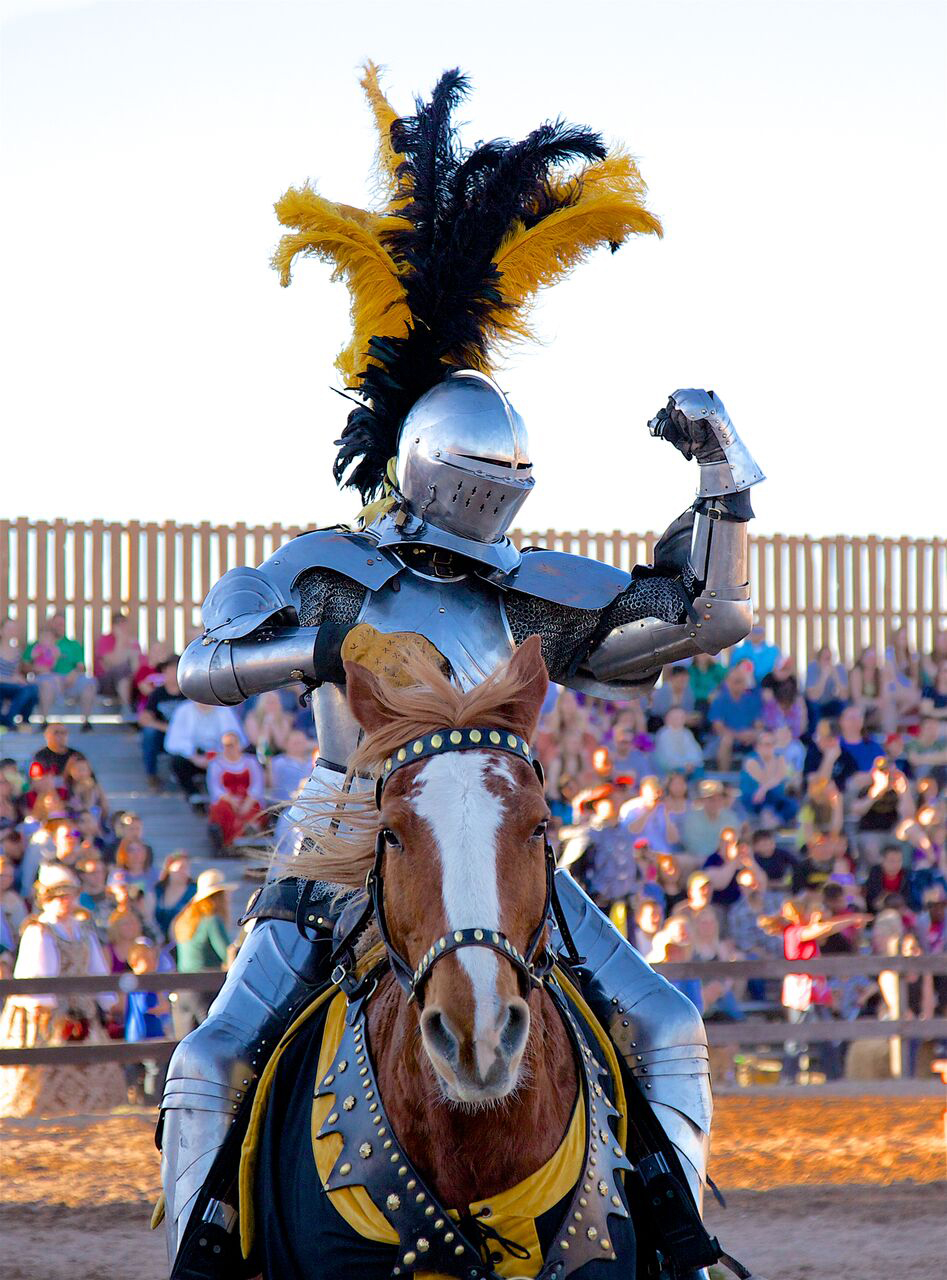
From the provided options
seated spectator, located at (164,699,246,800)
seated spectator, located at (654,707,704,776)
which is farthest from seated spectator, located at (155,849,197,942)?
seated spectator, located at (654,707,704,776)

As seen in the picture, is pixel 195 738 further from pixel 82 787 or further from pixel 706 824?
pixel 706 824

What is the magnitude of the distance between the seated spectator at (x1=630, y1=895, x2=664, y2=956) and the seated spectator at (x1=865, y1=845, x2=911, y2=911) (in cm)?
197

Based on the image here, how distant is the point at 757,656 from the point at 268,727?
4.26 m

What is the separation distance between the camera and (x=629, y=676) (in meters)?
4.60

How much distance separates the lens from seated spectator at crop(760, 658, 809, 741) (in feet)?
41.4

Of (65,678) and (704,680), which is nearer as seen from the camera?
(65,678)

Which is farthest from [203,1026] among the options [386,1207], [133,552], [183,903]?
[133,552]

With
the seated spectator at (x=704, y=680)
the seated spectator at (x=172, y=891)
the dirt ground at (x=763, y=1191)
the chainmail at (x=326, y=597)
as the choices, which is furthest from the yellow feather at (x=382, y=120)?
the seated spectator at (x=704, y=680)

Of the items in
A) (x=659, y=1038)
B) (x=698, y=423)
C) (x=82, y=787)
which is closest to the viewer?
(x=659, y=1038)

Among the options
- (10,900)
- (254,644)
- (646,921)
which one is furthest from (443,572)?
(646,921)

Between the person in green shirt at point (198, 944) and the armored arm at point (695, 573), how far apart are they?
5156 mm

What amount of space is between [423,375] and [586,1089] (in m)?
2.13

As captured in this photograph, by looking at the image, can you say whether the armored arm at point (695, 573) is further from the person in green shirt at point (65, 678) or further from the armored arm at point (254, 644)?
the person in green shirt at point (65, 678)

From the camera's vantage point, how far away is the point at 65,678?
40.3 ft
